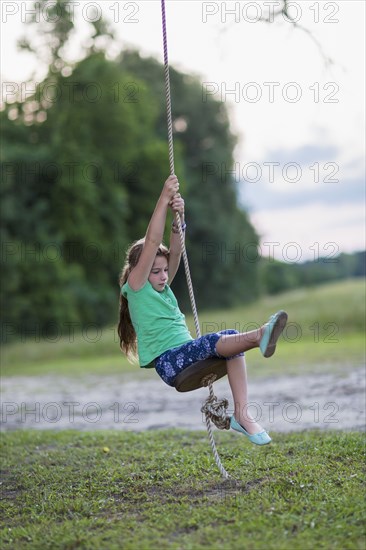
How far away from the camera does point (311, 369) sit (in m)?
14.9

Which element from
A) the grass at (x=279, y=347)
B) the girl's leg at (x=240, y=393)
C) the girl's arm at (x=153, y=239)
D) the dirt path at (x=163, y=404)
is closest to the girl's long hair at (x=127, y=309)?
the girl's arm at (x=153, y=239)

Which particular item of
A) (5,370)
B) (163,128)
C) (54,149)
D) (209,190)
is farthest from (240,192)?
(5,370)

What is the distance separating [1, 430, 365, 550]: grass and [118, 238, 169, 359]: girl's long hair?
1.09m

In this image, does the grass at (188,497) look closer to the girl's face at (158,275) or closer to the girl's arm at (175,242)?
the girl's face at (158,275)

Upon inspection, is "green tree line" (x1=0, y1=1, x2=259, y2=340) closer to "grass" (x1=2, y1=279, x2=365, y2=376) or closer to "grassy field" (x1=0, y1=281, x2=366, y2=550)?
"grass" (x1=2, y1=279, x2=365, y2=376)

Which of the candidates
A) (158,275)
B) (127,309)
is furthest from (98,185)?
(158,275)

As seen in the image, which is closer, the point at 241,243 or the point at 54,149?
the point at 54,149

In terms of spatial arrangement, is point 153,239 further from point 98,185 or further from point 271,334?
point 98,185

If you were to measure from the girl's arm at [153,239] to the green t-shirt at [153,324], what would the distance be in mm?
95

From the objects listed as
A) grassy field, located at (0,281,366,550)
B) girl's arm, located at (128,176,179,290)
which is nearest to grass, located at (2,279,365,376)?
grassy field, located at (0,281,366,550)

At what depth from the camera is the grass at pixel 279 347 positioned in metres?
17.8

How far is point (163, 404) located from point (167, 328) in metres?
6.82

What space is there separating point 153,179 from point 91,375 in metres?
21.5

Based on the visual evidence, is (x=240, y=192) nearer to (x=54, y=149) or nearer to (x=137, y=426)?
(x=54, y=149)
